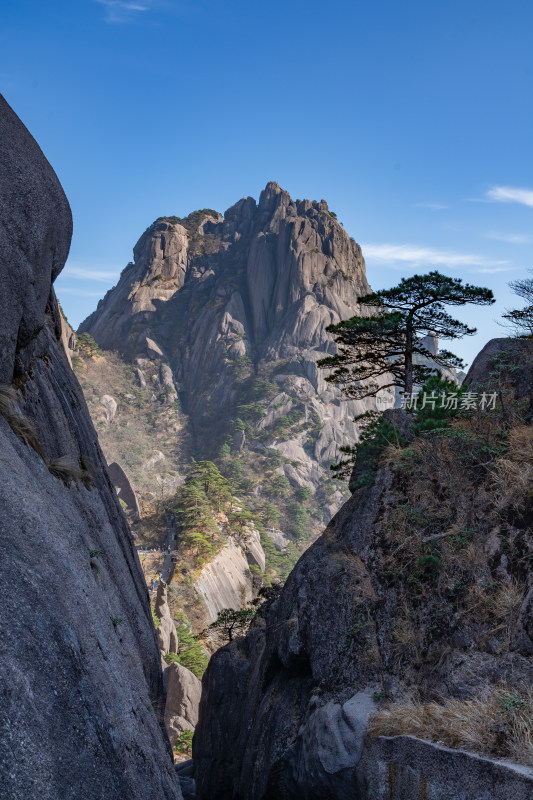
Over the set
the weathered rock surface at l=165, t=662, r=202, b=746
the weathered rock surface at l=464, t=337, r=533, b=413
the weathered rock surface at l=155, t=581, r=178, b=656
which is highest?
the weathered rock surface at l=464, t=337, r=533, b=413

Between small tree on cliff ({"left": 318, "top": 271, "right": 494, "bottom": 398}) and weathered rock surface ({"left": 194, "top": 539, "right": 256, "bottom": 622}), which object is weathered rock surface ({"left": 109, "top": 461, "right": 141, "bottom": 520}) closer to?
weathered rock surface ({"left": 194, "top": 539, "right": 256, "bottom": 622})

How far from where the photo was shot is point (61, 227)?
7.58 m

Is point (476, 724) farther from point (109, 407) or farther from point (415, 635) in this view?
point (109, 407)

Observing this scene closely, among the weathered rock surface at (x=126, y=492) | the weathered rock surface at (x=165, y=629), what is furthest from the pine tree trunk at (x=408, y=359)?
the weathered rock surface at (x=126, y=492)

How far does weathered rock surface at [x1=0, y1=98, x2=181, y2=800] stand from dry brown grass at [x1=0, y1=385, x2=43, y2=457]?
0.37ft

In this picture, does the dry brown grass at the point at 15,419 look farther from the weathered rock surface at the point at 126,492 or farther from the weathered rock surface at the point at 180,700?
the weathered rock surface at the point at 126,492

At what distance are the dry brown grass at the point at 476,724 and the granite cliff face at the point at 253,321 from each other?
76895 mm

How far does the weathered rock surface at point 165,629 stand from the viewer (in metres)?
33.6

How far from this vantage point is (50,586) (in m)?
4.00

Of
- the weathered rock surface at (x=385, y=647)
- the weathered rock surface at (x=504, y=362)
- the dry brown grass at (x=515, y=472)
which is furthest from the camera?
the weathered rock surface at (x=504, y=362)

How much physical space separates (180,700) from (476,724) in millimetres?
28255

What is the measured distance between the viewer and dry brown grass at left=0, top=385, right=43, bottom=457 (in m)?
5.31

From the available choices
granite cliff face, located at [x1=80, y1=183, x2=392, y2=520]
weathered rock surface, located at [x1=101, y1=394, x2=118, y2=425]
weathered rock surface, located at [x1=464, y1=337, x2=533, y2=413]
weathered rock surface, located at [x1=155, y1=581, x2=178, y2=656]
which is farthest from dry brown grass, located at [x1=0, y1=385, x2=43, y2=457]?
weathered rock surface, located at [x1=101, y1=394, x2=118, y2=425]

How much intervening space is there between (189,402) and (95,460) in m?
91.8
